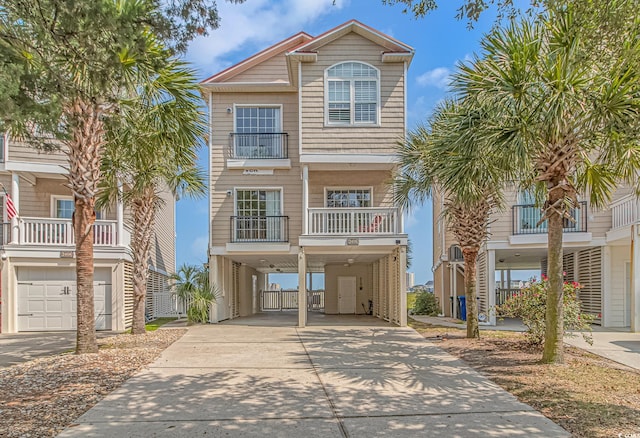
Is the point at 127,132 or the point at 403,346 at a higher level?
the point at 127,132

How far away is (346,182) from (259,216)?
337 centimetres

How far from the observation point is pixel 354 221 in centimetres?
1568

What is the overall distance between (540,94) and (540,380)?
4.63 m

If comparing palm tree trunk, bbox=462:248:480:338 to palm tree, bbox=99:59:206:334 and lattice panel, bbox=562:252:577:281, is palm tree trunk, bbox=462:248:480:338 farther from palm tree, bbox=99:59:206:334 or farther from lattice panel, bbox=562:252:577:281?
lattice panel, bbox=562:252:577:281

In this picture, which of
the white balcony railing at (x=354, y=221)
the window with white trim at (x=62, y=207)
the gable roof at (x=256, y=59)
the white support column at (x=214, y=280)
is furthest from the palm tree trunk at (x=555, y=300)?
the window with white trim at (x=62, y=207)

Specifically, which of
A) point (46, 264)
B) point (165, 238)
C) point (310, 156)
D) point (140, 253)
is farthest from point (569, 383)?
point (165, 238)

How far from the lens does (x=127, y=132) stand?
11.0 meters

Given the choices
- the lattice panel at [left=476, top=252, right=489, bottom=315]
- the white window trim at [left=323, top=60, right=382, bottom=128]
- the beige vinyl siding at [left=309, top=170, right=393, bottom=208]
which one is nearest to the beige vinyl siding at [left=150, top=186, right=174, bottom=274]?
the beige vinyl siding at [left=309, top=170, right=393, bottom=208]

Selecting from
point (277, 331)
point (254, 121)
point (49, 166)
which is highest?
point (254, 121)

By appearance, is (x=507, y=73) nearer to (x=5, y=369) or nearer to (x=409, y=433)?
(x=409, y=433)

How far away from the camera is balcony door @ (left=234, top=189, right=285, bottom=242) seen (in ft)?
55.4

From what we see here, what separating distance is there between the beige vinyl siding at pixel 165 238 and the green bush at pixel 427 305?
1198 cm

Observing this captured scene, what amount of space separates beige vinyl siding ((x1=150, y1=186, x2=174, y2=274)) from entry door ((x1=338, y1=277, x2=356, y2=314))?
8.40m

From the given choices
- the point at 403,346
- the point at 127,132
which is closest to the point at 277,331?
the point at 403,346
